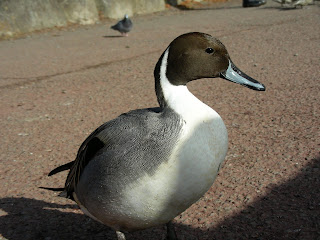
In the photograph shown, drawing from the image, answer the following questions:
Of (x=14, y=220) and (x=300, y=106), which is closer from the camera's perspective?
(x=14, y=220)

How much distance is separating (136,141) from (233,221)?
0.93 m

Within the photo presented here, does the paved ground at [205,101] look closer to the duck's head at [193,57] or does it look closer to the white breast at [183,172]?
the white breast at [183,172]

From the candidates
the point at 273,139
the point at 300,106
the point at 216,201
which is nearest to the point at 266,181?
the point at 216,201

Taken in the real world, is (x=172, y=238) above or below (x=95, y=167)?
below

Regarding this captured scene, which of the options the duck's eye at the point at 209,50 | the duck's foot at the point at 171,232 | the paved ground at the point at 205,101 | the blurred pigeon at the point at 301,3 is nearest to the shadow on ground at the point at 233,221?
the paved ground at the point at 205,101

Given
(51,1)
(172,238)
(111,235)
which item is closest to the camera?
(172,238)

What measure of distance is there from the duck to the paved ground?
0.53 metres

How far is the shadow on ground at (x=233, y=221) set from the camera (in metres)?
2.44

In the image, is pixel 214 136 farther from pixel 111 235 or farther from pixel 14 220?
pixel 14 220

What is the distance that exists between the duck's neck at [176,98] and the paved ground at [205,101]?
32.1 inches

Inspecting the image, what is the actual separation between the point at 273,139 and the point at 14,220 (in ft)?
7.19

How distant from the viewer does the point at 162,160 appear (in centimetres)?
194

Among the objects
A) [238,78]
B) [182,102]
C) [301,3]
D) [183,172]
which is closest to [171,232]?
[183,172]

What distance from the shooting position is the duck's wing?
1959mm
